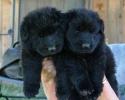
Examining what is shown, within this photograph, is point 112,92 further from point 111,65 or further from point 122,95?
point 122,95

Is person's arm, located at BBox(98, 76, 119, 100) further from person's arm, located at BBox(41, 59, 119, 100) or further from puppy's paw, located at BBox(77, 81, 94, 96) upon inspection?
puppy's paw, located at BBox(77, 81, 94, 96)

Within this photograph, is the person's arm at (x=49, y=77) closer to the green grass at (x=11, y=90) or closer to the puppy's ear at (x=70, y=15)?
the puppy's ear at (x=70, y=15)

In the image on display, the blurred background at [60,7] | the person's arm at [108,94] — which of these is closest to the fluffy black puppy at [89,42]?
the person's arm at [108,94]

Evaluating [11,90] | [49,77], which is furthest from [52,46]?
[11,90]

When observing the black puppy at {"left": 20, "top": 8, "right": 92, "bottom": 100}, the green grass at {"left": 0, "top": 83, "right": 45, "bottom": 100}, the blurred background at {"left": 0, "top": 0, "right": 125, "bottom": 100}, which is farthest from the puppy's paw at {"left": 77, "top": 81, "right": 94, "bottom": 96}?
the blurred background at {"left": 0, "top": 0, "right": 125, "bottom": 100}

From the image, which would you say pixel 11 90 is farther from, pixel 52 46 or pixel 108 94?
pixel 52 46

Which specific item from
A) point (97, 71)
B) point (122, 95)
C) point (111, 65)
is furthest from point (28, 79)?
point (122, 95)
